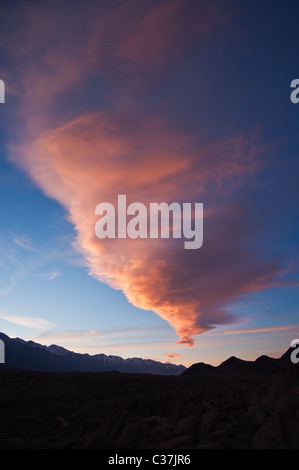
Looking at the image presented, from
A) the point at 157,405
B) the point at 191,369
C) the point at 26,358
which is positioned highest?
the point at 157,405

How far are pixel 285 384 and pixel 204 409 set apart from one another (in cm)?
500

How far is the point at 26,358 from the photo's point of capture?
649ft

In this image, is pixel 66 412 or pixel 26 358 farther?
pixel 26 358

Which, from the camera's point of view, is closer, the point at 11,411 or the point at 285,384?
the point at 285,384

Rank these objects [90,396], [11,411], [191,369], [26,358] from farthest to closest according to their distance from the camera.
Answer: [26,358] < [191,369] < [90,396] < [11,411]

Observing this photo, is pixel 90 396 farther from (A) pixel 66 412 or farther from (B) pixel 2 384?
(B) pixel 2 384

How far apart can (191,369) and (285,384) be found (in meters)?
110

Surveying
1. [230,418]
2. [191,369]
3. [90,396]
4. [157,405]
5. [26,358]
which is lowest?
[26,358]

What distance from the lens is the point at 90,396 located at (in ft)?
121
